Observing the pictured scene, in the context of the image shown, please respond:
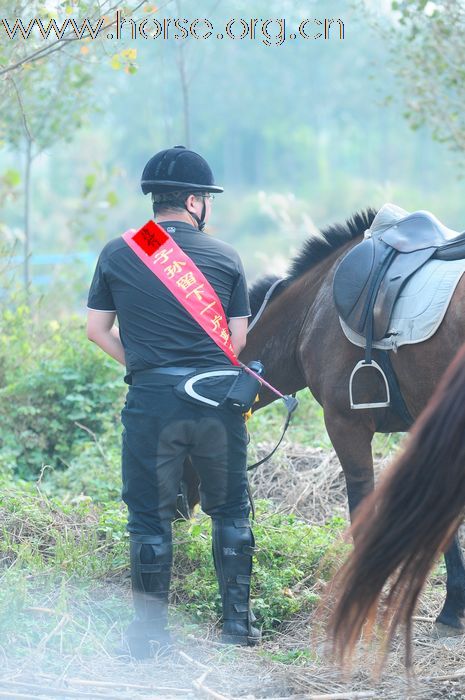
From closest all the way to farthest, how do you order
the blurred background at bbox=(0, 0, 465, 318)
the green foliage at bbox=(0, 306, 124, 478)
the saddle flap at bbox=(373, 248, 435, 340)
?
the saddle flap at bbox=(373, 248, 435, 340)
the green foliage at bbox=(0, 306, 124, 478)
the blurred background at bbox=(0, 0, 465, 318)

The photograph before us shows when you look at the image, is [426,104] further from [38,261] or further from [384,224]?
[38,261]

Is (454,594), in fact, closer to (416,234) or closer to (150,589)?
(150,589)

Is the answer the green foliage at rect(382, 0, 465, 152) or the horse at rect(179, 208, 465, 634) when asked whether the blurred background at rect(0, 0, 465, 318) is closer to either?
the green foliage at rect(382, 0, 465, 152)

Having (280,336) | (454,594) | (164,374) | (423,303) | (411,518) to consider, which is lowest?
(454,594)

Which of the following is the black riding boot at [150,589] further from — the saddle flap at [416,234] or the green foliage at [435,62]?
the green foliage at [435,62]

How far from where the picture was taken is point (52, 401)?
6387 mm

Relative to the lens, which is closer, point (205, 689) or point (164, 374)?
point (205, 689)

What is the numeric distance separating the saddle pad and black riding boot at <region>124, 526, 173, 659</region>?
128 cm

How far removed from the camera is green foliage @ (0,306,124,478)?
6.13 metres

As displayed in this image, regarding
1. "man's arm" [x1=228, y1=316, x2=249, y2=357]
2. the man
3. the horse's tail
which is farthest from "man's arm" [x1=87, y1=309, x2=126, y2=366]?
the horse's tail

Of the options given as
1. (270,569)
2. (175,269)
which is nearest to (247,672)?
(270,569)

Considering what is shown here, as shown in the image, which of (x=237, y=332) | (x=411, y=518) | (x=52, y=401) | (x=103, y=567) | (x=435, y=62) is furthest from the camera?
(x=435, y=62)

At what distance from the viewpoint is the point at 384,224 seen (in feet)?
13.7

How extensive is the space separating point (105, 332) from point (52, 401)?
2625 mm
